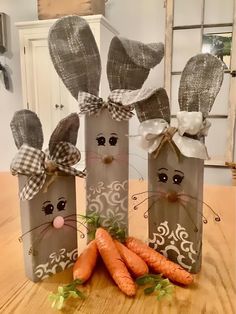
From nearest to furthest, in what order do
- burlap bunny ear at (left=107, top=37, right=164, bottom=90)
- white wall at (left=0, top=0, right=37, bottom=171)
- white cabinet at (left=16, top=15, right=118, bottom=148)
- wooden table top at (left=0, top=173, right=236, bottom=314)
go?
wooden table top at (left=0, top=173, right=236, bottom=314)
burlap bunny ear at (left=107, top=37, right=164, bottom=90)
white cabinet at (left=16, top=15, right=118, bottom=148)
white wall at (left=0, top=0, right=37, bottom=171)

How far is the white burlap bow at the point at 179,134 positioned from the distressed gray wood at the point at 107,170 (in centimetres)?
10

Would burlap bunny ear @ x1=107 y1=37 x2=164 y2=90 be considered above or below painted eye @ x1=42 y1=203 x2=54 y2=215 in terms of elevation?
above

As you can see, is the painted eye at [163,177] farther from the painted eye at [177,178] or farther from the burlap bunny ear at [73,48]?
the burlap bunny ear at [73,48]

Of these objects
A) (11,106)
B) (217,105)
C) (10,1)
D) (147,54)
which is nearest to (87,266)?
(147,54)

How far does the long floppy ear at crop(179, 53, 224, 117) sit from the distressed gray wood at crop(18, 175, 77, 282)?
27 centimetres

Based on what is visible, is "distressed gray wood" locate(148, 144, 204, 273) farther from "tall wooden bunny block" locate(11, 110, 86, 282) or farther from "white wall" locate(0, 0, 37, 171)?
"white wall" locate(0, 0, 37, 171)

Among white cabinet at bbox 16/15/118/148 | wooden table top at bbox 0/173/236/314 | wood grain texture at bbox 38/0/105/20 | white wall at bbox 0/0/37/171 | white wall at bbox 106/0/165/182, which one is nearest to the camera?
wooden table top at bbox 0/173/236/314

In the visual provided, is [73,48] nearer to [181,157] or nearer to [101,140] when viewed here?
[101,140]

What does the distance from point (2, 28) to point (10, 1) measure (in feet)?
0.98

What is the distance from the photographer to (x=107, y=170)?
0.69m

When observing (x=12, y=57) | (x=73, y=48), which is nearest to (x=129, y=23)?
(x=12, y=57)

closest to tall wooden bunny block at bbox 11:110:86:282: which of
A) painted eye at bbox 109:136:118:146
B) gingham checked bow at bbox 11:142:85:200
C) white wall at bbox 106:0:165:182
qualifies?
gingham checked bow at bbox 11:142:85:200

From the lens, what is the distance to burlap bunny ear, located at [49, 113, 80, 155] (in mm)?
550

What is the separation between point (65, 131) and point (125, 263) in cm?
27
